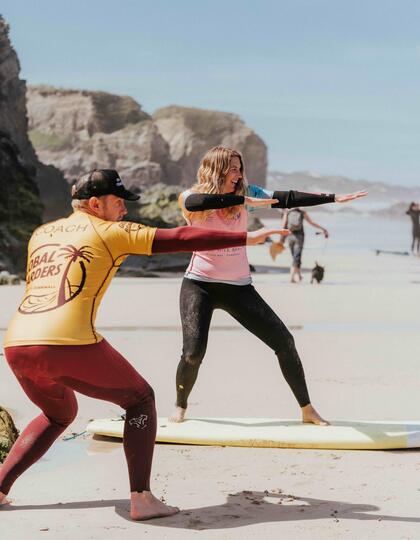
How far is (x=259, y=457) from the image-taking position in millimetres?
5816

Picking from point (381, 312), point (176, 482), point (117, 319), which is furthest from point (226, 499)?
point (381, 312)

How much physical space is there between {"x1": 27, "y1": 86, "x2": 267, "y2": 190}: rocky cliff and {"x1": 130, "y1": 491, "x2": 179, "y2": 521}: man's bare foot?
320 ft

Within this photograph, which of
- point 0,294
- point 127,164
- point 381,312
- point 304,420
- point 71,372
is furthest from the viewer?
point 127,164

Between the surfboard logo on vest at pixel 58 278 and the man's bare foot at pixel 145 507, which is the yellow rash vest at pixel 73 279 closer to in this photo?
the surfboard logo on vest at pixel 58 278

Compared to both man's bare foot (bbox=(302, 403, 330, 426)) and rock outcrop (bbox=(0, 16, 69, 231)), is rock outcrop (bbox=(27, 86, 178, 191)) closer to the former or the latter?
→ rock outcrop (bbox=(0, 16, 69, 231))

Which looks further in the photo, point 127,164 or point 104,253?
point 127,164

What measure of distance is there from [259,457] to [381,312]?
8.12 m

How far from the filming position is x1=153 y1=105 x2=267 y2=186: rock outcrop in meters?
154

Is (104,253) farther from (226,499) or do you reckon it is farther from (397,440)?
(397,440)

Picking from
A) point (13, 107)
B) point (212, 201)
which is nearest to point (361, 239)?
A: point (13, 107)

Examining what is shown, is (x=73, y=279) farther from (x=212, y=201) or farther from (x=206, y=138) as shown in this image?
(x=206, y=138)

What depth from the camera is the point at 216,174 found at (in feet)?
19.8

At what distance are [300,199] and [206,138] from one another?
519 ft

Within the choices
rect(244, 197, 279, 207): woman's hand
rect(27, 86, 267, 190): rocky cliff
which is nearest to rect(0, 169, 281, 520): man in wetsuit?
rect(244, 197, 279, 207): woman's hand
